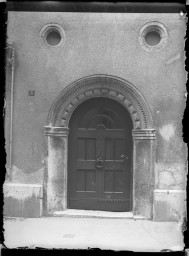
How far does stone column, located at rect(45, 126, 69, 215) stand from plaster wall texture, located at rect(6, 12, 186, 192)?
0.62 feet

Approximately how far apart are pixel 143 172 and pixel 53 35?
3.47 m

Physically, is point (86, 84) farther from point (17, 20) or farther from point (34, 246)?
point (34, 246)

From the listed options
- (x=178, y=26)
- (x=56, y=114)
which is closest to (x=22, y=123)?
(x=56, y=114)

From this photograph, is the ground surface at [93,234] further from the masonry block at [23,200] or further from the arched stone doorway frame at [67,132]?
the arched stone doorway frame at [67,132]

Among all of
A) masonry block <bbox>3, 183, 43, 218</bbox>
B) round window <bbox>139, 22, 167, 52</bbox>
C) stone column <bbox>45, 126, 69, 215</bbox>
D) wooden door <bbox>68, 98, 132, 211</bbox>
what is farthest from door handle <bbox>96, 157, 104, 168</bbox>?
round window <bbox>139, 22, 167, 52</bbox>

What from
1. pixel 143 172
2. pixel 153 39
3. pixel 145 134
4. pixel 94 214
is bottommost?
pixel 94 214

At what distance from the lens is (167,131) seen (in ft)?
21.5

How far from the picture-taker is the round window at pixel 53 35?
6633 millimetres

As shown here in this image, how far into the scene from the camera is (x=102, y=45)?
6.63 metres

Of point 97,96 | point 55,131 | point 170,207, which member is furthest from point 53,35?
point 170,207

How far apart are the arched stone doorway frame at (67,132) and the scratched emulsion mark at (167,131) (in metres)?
0.21

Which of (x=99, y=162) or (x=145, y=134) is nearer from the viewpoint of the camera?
(x=145, y=134)

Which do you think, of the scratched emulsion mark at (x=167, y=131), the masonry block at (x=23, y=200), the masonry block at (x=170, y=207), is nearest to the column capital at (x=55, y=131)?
the masonry block at (x=23, y=200)

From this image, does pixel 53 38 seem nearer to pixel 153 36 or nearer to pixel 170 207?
pixel 153 36
